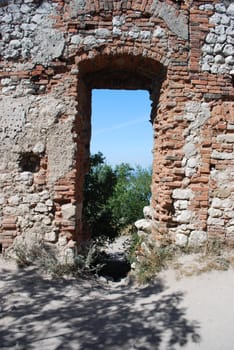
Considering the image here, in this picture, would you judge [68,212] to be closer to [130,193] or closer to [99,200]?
[99,200]

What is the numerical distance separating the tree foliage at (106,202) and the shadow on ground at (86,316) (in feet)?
6.97

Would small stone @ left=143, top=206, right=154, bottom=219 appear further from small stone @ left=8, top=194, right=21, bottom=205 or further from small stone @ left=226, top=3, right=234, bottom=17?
small stone @ left=226, top=3, right=234, bottom=17

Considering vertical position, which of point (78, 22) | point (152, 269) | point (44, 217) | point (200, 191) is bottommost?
point (152, 269)

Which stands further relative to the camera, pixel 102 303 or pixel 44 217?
pixel 44 217

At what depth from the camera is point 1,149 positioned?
5238 millimetres

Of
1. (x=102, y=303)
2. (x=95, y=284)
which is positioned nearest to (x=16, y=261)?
(x=95, y=284)

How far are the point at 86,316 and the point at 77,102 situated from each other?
3.07 meters

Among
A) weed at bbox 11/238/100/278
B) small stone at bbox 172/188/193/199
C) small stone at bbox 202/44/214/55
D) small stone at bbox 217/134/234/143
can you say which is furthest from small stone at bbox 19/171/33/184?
small stone at bbox 202/44/214/55

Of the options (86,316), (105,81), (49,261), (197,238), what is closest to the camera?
(86,316)

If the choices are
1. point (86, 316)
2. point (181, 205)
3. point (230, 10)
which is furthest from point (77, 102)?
point (86, 316)

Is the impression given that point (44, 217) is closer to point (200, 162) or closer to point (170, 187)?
point (170, 187)

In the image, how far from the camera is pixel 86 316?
3873mm

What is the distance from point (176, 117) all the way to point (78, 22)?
2074mm

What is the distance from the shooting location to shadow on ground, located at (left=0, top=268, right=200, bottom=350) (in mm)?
3277
